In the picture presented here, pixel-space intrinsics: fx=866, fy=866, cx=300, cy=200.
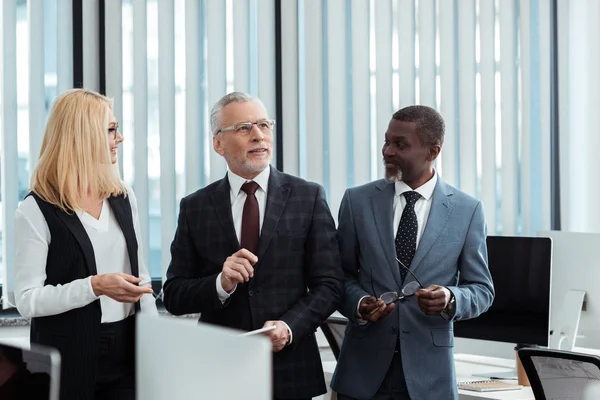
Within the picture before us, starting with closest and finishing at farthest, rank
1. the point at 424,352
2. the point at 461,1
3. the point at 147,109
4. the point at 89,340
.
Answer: the point at 89,340
the point at 424,352
the point at 147,109
the point at 461,1

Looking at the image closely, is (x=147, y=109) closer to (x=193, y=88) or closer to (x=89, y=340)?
(x=193, y=88)

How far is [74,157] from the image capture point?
8.18 ft

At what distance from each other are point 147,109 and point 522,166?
2.25m

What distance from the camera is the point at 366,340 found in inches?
104

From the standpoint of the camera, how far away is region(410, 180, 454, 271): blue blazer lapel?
103 inches

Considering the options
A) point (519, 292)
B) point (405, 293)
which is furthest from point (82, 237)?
point (519, 292)

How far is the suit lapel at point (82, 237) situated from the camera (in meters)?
2.42

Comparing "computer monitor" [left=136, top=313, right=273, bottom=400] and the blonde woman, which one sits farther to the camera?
the blonde woman

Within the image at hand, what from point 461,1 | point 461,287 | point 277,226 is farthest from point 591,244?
point 461,1

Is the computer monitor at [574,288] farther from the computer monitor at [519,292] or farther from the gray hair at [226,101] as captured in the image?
the gray hair at [226,101]

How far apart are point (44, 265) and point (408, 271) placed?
1.07 metres

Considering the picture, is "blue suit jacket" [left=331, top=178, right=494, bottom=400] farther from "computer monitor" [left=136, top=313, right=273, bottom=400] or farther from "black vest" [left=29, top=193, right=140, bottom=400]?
"computer monitor" [left=136, top=313, right=273, bottom=400]

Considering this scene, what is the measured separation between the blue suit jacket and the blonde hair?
2.57 feet

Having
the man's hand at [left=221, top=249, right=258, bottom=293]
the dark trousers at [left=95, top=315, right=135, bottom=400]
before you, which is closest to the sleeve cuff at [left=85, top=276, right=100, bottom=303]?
the dark trousers at [left=95, top=315, right=135, bottom=400]
